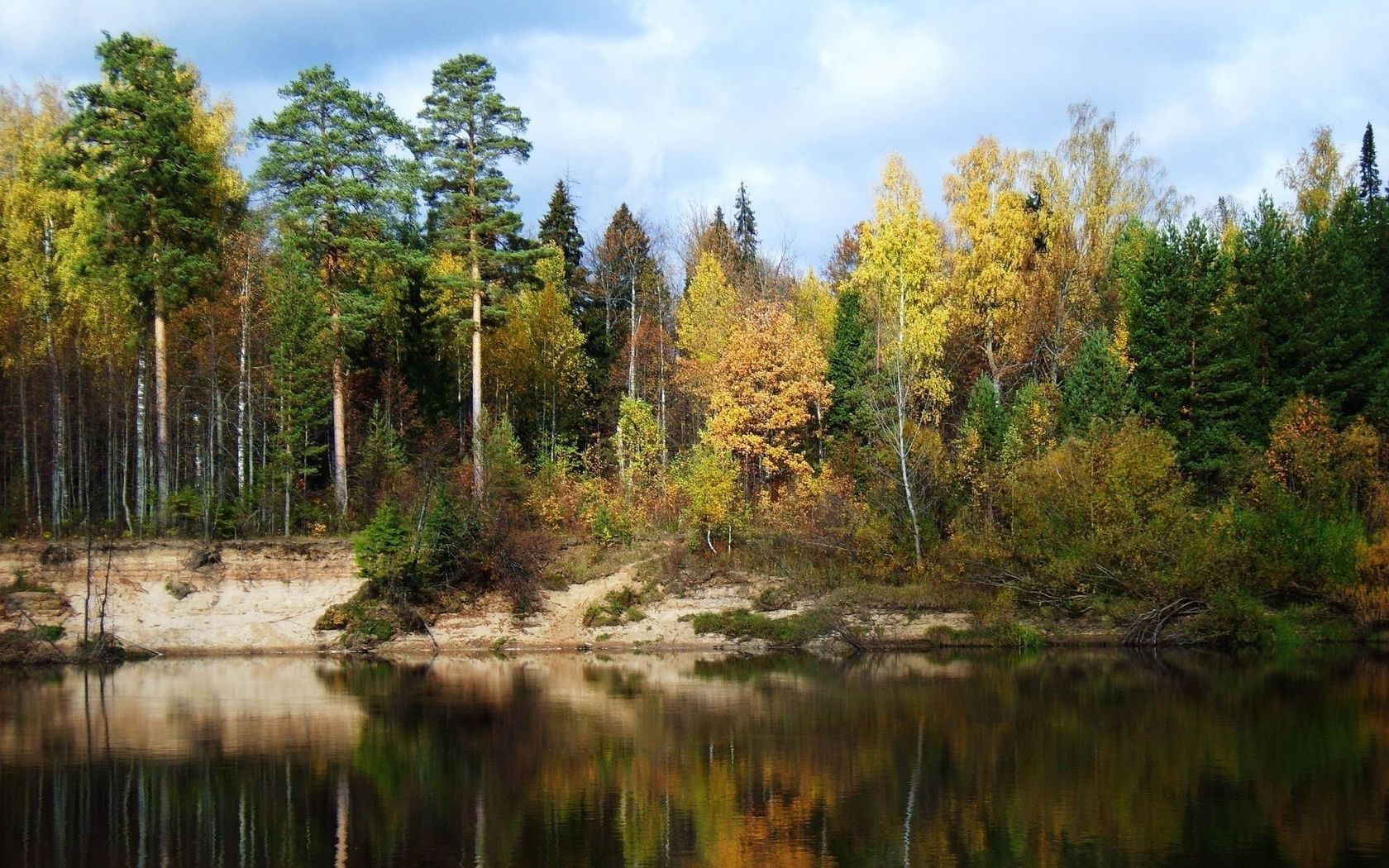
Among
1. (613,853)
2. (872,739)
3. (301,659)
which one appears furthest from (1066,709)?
(301,659)

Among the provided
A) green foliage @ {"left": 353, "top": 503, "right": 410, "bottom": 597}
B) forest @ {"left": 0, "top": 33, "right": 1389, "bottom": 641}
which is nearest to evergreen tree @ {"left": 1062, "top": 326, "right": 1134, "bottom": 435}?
forest @ {"left": 0, "top": 33, "right": 1389, "bottom": 641}

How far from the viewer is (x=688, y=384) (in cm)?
5797

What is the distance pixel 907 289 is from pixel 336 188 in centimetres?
2499

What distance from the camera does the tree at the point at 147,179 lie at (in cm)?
4328

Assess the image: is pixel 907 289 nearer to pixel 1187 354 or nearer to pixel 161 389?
pixel 1187 354

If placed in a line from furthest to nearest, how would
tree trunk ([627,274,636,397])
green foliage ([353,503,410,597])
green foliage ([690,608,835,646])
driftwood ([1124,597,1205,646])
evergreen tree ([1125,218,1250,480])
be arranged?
1. tree trunk ([627,274,636,397])
2. evergreen tree ([1125,218,1250,480])
3. green foliage ([353,503,410,597])
4. green foliage ([690,608,835,646])
5. driftwood ([1124,597,1205,646])

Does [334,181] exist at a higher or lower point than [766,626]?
higher

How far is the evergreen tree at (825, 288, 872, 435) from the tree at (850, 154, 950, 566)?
0.68 metres

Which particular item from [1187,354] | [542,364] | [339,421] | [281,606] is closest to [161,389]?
[339,421]

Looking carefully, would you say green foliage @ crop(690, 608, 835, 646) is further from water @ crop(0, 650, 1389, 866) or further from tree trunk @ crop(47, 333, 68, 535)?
tree trunk @ crop(47, 333, 68, 535)

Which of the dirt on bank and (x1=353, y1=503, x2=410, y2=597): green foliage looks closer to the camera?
the dirt on bank

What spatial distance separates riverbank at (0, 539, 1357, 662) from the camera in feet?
137

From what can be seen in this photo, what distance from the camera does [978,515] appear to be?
4484cm

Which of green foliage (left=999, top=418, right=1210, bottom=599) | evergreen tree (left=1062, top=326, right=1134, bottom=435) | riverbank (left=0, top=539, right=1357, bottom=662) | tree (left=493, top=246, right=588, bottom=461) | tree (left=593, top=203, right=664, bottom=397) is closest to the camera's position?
green foliage (left=999, top=418, right=1210, bottom=599)
